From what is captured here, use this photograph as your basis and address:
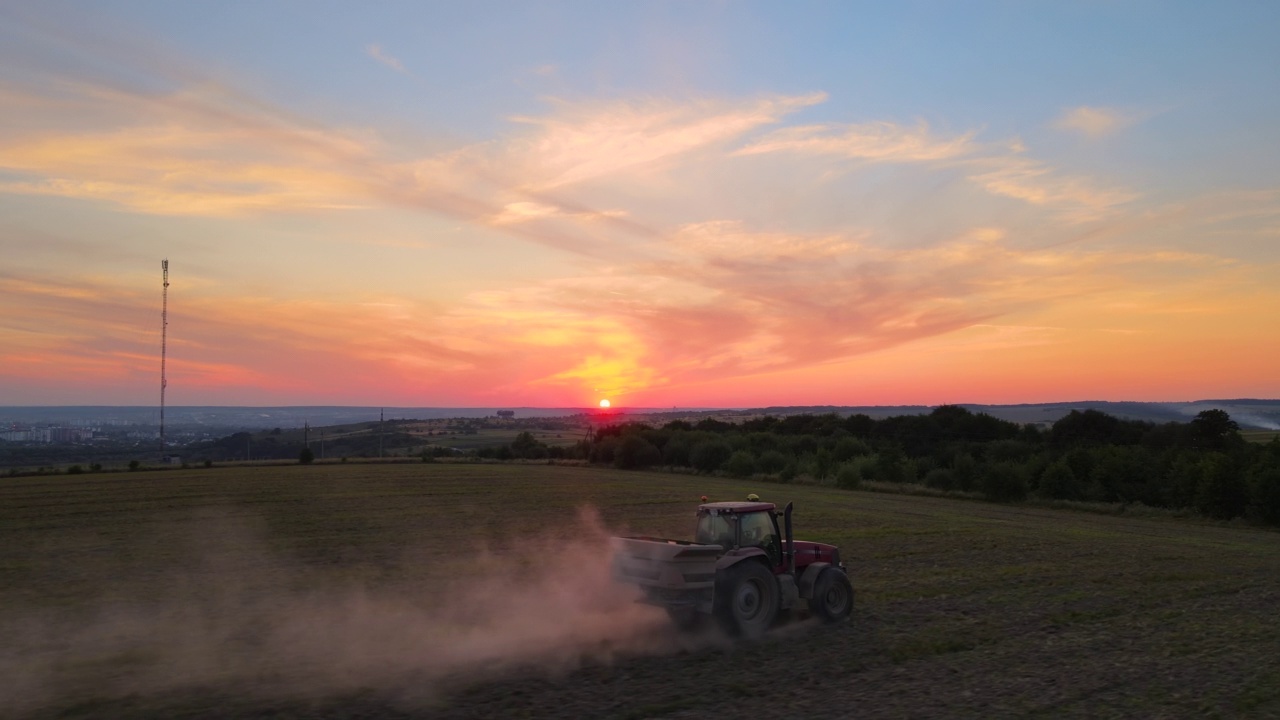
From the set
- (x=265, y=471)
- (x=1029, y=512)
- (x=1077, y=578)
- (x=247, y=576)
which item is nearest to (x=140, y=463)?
(x=265, y=471)

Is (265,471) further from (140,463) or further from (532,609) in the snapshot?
(532,609)

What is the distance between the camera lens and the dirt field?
31.1 feet

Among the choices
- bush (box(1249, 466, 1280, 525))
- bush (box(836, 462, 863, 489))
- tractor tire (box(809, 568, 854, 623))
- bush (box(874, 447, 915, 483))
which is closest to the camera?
tractor tire (box(809, 568, 854, 623))

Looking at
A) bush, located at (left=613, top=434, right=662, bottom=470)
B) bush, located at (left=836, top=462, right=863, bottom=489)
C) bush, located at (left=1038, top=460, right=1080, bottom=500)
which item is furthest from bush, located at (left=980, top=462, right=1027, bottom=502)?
bush, located at (left=613, top=434, right=662, bottom=470)

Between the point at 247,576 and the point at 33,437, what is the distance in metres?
111

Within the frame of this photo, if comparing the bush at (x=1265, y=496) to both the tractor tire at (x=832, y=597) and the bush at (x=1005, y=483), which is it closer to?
the bush at (x=1005, y=483)

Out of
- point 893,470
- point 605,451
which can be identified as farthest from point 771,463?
point 605,451

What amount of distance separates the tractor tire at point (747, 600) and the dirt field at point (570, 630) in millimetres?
330

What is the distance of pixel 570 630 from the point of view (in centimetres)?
1277

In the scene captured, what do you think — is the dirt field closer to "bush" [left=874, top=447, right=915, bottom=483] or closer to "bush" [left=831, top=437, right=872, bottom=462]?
"bush" [left=874, top=447, right=915, bottom=483]

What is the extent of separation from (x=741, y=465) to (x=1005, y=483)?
2184cm

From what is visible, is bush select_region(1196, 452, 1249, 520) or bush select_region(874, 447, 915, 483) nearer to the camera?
bush select_region(1196, 452, 1249, 520)

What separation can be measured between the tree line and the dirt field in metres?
12.4

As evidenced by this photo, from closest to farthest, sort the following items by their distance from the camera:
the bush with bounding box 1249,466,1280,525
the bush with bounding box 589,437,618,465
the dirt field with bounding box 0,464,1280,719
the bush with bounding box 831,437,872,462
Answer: the dirt field with bounding box 0,464,1280,719, the bush with bounding box 1249,466,1280,525, the bush with bounding box 831,437,872,462, the bush with bounding box 589,437,618,465
